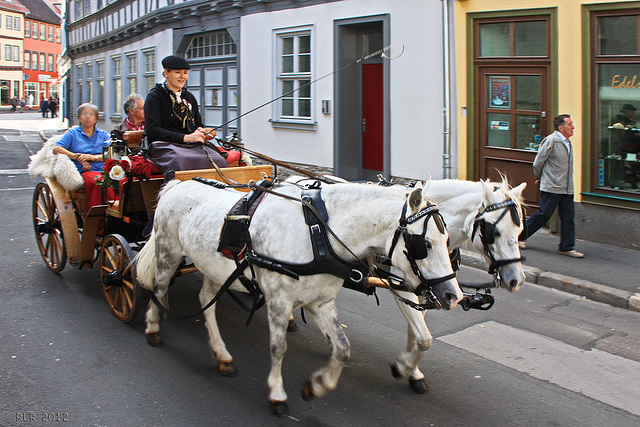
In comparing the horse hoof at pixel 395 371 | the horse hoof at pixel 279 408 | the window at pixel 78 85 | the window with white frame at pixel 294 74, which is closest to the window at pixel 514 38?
the window with white frame at pixel 294 74

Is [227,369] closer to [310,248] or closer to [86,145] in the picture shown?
[310,248]

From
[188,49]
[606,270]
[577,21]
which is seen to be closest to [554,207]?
[606,270]

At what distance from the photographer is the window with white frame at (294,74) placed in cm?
1427

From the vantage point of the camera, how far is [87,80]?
1201 inches

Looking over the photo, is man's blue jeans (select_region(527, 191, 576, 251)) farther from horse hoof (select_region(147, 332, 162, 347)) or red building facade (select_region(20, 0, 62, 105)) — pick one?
red building facade (select_region(20, 0, 62, 105))

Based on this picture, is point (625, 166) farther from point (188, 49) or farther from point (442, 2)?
point (188, 49)

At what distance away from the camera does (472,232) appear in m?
4.52

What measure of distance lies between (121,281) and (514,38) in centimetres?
726

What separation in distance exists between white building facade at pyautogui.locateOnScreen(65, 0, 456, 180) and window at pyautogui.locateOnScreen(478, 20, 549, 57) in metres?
Answer: 0.78

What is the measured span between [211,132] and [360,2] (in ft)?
24.4

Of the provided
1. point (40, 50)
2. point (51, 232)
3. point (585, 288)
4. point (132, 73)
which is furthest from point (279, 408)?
point (40, 50)

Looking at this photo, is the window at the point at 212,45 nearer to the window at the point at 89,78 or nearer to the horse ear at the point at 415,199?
the window at the point at 89,78

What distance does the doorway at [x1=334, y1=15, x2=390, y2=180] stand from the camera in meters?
13.0

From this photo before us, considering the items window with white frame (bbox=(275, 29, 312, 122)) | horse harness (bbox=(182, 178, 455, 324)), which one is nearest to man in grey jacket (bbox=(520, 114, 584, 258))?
horse harness (bbox=(182, 178, 455, 324))
